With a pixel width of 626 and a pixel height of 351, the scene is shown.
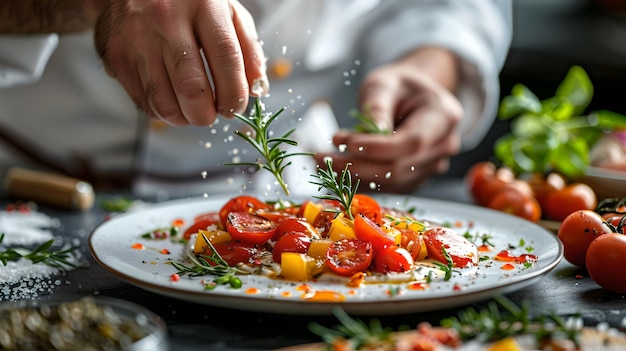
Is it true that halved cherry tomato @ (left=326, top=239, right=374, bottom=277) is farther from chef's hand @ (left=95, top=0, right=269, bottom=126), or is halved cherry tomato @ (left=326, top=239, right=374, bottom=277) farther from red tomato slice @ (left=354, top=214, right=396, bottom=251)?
chef's hand @ (left=95, top=0, right=269, bottom=126)

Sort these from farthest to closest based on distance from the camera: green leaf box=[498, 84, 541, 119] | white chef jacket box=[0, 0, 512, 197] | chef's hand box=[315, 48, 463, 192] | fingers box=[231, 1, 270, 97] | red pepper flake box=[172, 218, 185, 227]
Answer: white chef jacket box=[0, 0, 512, 197] < green leaf box=[498, 84, 541, 119] < chef's hand box=[315, 48, 463, 192] < red pepper flake box=[172, 218, 185, 227] < fingers box=[231, 1, 270, 97]

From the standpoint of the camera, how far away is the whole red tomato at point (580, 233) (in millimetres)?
1473

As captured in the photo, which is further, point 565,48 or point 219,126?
point 565,48

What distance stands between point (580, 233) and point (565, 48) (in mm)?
2808

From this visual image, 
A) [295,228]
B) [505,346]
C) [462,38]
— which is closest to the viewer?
[505,346]

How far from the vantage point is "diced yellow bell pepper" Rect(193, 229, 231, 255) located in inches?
54.7

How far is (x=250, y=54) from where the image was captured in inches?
56.6

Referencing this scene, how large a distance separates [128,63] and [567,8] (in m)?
3.45

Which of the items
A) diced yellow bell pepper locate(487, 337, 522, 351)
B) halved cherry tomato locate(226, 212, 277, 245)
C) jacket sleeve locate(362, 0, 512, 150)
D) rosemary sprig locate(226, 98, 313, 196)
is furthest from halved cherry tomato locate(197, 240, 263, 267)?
jacket sleeve locate(362, 0, 512, 150)

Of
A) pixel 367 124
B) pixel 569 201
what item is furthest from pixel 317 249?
pixel 569 201

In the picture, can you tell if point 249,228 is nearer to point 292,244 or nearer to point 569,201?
point 292,244

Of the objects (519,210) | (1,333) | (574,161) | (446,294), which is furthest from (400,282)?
(574,161)

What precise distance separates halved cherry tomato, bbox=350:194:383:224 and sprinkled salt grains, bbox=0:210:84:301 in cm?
57

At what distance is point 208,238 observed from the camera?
140 cm
